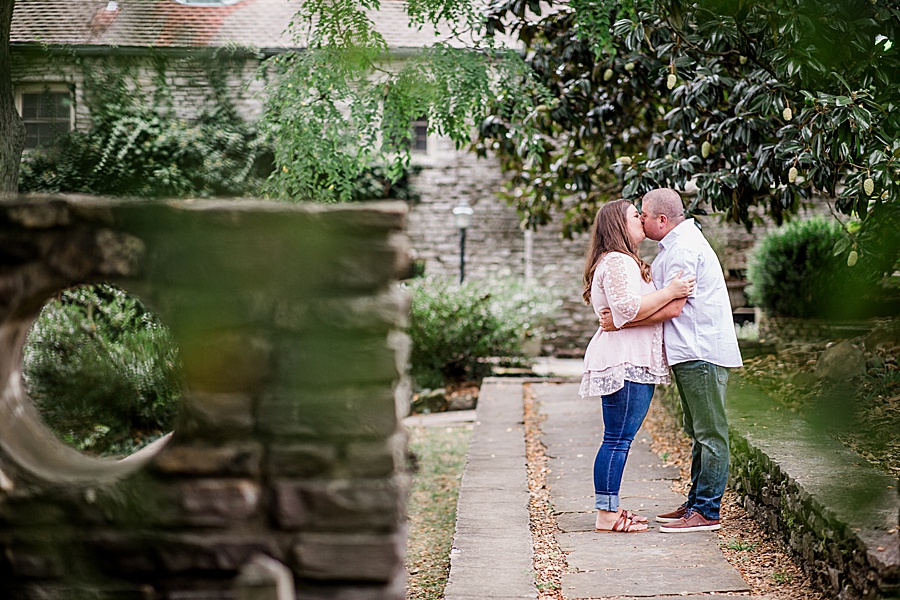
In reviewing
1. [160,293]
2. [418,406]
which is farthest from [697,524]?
[418,406]

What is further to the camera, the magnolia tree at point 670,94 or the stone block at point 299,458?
the magnolia tree at point 670,94

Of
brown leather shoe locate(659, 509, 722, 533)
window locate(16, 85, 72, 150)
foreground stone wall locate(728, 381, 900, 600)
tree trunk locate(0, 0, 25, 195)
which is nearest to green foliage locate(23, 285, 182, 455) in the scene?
tree trunk locate(0, 0, 25, 195)

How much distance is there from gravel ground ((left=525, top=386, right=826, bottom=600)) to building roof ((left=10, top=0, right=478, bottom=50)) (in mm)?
5365

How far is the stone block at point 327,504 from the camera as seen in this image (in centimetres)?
212

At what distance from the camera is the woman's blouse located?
3859 millimetres

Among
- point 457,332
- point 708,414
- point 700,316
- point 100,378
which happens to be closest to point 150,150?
point 457,332

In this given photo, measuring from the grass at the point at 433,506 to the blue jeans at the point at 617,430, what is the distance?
888 mm

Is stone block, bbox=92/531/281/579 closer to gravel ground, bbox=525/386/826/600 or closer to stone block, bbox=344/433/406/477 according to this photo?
stone block, bbox=344/433/406/477

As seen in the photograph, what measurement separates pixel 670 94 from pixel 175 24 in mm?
7274

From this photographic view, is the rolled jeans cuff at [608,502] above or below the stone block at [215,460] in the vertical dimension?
below

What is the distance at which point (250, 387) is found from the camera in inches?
83.4

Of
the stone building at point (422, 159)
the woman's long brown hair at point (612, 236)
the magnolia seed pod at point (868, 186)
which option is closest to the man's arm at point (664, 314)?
the woman's long brown hair at point (612, 236)

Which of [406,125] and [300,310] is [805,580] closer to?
[300,310]

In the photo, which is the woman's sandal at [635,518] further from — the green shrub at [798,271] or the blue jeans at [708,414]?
the green shrub at [798,271]
